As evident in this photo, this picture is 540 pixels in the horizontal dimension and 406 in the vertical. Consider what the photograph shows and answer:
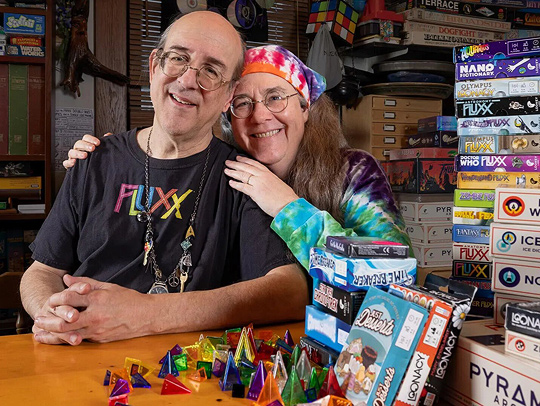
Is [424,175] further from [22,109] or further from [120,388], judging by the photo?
[120,388]

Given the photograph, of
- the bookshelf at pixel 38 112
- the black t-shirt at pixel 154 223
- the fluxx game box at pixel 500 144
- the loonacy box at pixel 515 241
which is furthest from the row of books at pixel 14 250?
the loonacy box at pixel 515 241

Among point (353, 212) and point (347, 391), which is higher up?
point (353, 212)

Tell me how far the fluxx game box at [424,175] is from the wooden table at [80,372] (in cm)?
287

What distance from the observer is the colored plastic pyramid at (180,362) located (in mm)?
1012

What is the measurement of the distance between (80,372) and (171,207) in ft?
2.21

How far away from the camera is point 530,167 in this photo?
112 cm

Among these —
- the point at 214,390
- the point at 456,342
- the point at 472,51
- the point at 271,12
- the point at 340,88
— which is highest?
the point at 271,12

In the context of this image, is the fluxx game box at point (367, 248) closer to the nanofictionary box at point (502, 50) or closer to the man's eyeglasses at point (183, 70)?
the nanofictionary box at point (502, 50)

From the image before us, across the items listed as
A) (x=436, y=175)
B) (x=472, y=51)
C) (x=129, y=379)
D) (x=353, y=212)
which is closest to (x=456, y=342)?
(x=129, y=379)

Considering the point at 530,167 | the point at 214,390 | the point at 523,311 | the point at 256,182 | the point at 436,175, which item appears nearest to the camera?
the point at 523,311

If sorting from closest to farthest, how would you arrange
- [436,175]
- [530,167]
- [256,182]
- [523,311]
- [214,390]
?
[523,311]
[214,390]
[530,167]
[256,182]
[436,175]

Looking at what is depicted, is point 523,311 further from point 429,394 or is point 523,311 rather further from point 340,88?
point 340,88

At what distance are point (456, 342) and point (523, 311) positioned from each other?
0.11 m

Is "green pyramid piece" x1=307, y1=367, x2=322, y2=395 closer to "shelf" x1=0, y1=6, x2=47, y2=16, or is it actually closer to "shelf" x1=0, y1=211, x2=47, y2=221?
"shelf" x1=0, y1=211, x2=47, y2=221
